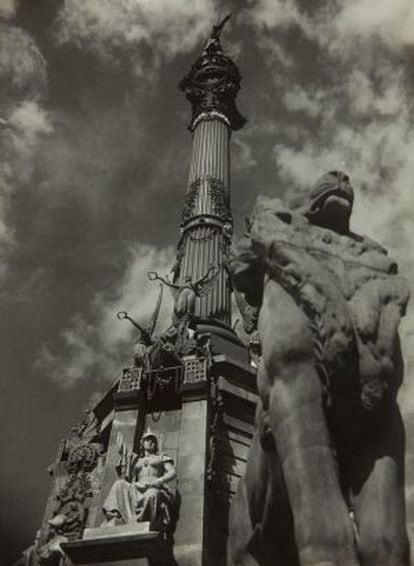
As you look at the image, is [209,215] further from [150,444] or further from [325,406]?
[325,406]

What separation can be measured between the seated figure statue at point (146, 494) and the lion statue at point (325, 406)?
20.5 ft

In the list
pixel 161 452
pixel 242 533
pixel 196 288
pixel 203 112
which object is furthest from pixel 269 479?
pixel 203 112

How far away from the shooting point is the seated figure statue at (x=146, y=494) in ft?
35.5

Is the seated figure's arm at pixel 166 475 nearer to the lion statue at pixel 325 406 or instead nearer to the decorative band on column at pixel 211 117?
the lion statue at pixel 325 406

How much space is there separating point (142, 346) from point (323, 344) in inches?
467

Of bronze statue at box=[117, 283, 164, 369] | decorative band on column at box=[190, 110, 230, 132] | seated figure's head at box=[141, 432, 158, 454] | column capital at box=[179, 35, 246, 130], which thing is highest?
column capital at box=[179, 35, 246, 130]

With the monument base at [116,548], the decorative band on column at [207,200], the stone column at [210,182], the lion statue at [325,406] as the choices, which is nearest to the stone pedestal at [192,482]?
the monument base at [116,548]

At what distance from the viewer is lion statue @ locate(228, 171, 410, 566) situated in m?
3.79

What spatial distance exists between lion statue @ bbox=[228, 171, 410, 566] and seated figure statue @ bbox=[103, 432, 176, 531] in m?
6.26

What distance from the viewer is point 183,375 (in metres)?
14.2

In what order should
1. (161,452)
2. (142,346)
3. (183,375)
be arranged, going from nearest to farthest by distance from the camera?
(161,452)
(183,375)
(142,346)

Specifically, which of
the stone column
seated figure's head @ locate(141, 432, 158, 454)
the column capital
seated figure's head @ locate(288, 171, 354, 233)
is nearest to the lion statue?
seated figure's head @ locate(288, 171, 354, 233)

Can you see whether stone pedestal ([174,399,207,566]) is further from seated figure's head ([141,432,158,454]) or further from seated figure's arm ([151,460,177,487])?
seated figure's head ([141,432,158,454])

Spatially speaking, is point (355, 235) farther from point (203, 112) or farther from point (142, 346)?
point (203, 112)
